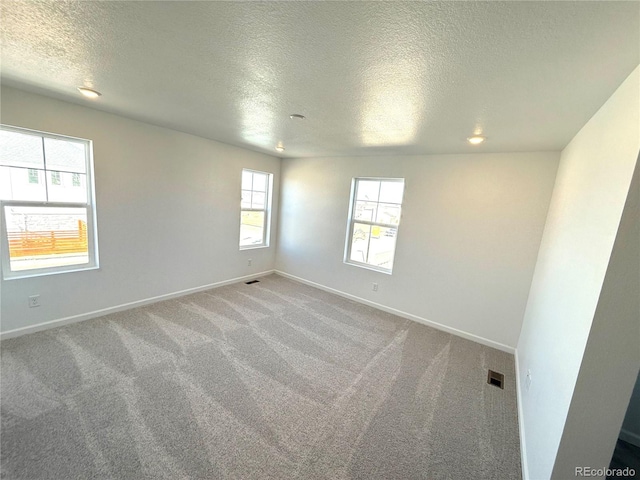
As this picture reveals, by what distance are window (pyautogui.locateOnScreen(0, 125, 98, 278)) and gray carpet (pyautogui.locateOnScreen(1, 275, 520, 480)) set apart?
783 millimetres

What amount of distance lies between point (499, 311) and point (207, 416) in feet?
10.8

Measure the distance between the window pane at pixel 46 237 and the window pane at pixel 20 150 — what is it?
437 mm

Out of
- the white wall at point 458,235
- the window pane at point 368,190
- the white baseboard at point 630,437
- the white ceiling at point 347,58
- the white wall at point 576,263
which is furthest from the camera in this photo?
the window pane at point 368,190

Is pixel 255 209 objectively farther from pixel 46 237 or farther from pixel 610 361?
pixel 610 361

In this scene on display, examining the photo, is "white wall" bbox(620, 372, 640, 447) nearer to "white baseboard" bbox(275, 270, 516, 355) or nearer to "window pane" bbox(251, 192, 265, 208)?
"white baseboard" bbox(275, 270, 516, 355)

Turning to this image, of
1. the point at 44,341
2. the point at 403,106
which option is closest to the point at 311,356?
the point at 403,106

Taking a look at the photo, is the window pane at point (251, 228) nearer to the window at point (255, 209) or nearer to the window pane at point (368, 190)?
the window at point (255, 209)

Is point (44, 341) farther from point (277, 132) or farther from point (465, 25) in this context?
point (465, 25)

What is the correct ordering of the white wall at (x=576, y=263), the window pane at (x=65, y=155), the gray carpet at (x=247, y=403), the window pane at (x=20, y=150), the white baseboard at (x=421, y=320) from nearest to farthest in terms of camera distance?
the white wall at (x=576, y=263) → the gray carpet at (x=247, y=403) → the window pane at (x=20, y=150) → the window pane at (x=65, y=155) → the white baseboard at (x=421, y=320)

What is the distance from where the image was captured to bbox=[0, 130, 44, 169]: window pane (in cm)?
234

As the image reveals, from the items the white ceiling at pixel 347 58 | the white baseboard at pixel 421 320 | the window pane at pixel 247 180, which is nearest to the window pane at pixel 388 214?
the white baseboard at pixel 421 320

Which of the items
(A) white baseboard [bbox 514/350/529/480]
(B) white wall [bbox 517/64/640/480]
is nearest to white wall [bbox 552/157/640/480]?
(B) white wall [bbox 517/64/640/480]

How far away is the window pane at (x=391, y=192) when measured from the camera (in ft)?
12.5

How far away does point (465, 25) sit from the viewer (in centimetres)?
100
